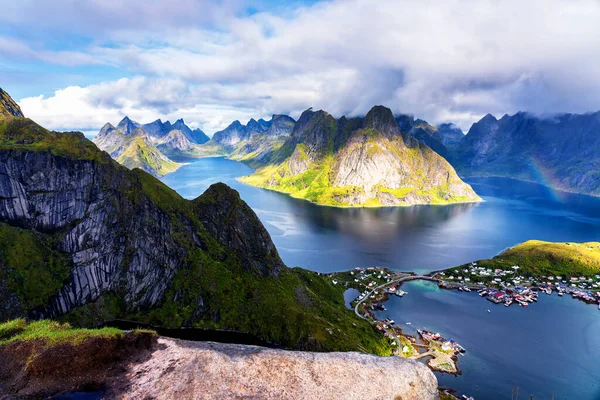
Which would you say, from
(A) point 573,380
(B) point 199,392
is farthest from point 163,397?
(A) point 573,380

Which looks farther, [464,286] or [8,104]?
[464,286]

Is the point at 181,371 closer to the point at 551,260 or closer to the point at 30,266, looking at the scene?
the point at 30,266

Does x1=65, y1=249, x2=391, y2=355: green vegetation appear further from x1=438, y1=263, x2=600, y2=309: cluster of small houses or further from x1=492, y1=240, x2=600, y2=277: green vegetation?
x1=492, y1=240, x2=600, y2=277: green vegetation

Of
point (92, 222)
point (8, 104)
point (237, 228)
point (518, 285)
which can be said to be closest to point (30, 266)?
point (92, 222)

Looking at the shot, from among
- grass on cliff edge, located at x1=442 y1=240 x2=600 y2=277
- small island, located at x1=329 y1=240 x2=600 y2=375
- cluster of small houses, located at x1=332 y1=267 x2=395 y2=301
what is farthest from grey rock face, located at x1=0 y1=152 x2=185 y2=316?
grass on cliff edge, located at x1=442 y1=240 x2=600 y2=277

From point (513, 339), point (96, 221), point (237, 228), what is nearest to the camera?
point (96, 221)

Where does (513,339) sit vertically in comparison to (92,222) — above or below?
below
